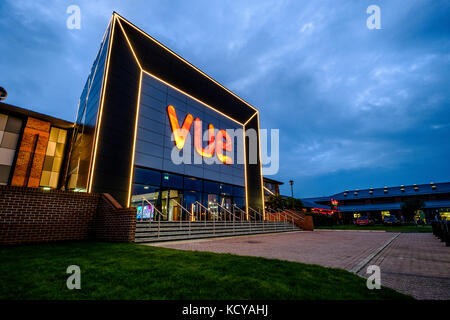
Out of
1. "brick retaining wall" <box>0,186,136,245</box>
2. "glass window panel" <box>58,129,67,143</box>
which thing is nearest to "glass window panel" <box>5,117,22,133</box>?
"glass window panel" <box>58,129,67,143</box>

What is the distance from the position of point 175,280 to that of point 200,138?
15.5 meters

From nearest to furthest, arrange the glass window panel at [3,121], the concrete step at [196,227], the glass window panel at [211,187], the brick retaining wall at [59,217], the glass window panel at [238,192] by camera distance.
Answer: the brick retaining wall at [59,217]
the concrete step at [196,227]
the glass window panel at [3,121]
the glass window panel at [211,187]
the glass window panel at [238,192]

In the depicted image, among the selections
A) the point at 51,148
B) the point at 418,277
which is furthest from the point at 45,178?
the point at 418,277

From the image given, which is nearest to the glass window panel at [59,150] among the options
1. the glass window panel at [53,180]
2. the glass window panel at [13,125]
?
the glass window panel at [53,180]

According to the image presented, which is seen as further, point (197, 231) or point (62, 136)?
point (62, 136)

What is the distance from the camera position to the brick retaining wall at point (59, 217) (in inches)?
265

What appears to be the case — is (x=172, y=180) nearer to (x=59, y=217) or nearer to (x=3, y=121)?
(x=59, y=217)

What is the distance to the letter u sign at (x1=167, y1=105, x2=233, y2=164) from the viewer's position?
1642 centimetres

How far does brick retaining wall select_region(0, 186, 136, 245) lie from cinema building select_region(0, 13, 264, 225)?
210 centimetres

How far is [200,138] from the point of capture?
1833cm

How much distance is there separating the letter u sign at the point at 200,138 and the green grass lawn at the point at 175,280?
12.4 meters

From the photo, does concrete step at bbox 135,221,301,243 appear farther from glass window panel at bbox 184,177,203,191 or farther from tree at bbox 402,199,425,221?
tree at bbox 402,199,425,221

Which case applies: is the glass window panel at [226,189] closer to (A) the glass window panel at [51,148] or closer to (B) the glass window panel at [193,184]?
(B) the glass window panel at [193,184]
